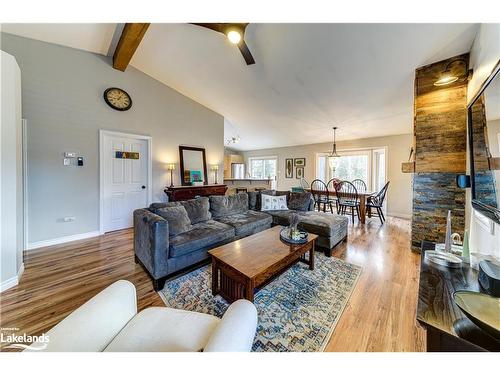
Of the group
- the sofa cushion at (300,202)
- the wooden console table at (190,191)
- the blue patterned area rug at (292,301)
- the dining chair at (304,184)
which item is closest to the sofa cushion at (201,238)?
the blue patterned area rug at (292,301)

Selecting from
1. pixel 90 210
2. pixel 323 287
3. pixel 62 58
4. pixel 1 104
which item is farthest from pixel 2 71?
pixel 323 287

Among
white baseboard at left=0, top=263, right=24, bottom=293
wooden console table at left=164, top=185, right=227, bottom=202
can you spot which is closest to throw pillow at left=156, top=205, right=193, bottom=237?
white baseboard at left=0, top=263, right=24, bottom=293

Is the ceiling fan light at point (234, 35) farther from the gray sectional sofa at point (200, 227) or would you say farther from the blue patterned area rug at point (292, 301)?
the blue patterned area rug at point (292, 301)

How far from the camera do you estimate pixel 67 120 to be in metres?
3.21

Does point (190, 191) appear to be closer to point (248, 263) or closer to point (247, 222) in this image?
point (247, 222)

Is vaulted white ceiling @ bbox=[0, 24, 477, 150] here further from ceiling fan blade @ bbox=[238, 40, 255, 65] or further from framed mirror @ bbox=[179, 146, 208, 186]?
framed mirror @ bbox=[179, 146, 208, 186]

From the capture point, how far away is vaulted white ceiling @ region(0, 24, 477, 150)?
232 cm

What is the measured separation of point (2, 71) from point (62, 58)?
6.01 feet

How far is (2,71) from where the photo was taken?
1824 millimetres

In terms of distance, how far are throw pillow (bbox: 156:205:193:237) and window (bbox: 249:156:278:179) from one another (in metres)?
5.90

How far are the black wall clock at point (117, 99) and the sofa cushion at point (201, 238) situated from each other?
2.97 m

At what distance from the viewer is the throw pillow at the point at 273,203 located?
144 inches
